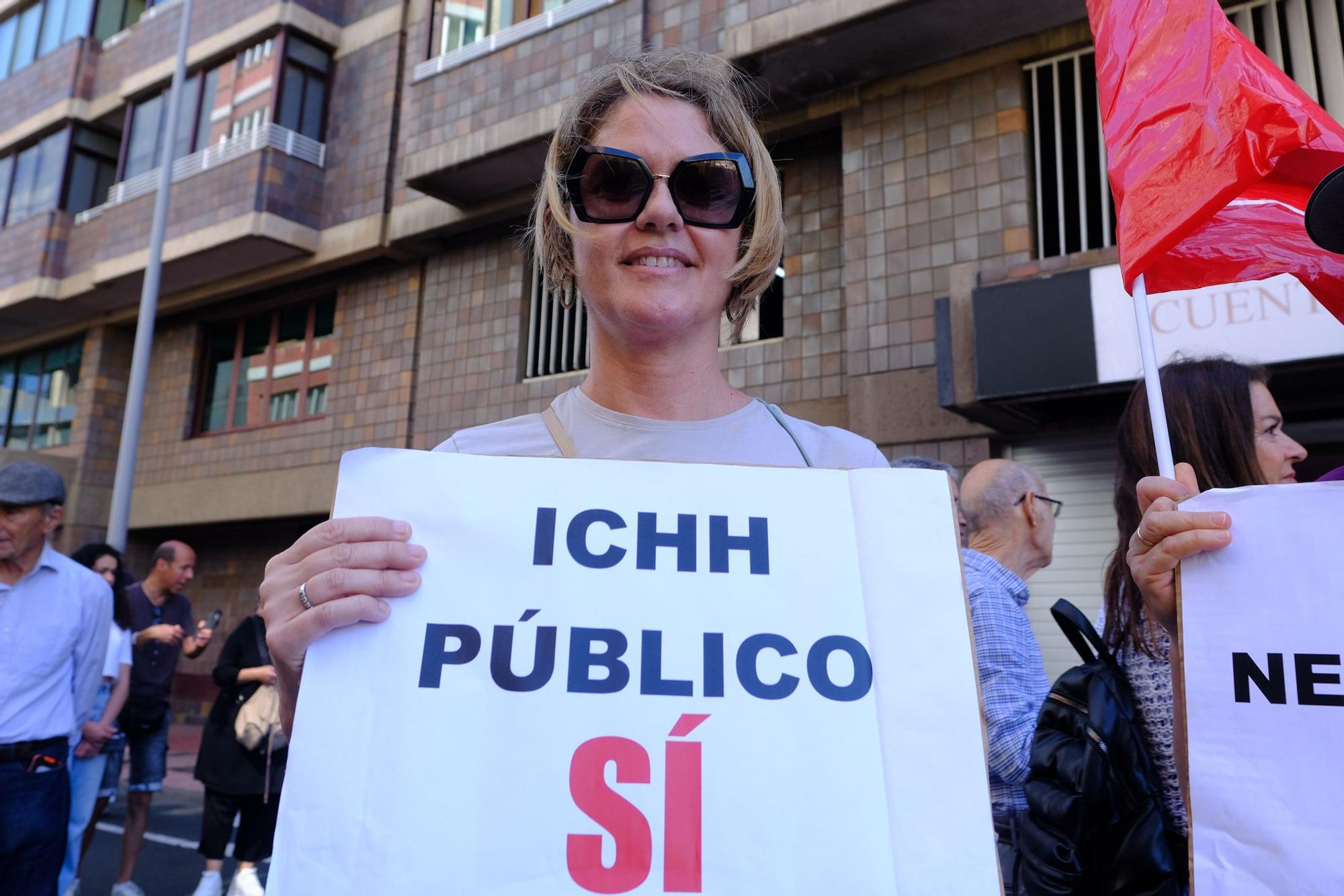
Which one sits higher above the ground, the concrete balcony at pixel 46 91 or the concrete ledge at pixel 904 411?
the concrete balcony at pixel 46 91

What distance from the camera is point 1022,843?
2.20m

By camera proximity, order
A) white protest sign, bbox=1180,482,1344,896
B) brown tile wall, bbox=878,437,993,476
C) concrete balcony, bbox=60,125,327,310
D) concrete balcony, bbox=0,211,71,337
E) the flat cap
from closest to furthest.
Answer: white protest sign, bbox=1180,482,1344,896, the flat cap, brown tile wall, bbox=878,437,993,476, concrete balcony, bbox=60,125,327,310, concrete balcony, bbox=0,211,71,337

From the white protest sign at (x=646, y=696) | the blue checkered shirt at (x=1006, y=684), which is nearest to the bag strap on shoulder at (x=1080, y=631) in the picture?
the blue checkered shirt at (x=1006, y=684)

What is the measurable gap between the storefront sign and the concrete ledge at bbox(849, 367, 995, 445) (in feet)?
4.64

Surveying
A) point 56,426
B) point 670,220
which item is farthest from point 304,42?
point 670,220

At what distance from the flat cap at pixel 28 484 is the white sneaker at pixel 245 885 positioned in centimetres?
229

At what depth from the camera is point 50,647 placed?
4.18 m

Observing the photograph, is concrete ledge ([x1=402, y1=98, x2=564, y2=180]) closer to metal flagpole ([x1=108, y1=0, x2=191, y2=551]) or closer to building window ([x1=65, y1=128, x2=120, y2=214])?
metal flagpole ([x1=108, y1=0, x2=191, y2=551])

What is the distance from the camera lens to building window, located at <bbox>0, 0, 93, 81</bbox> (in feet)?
57.2

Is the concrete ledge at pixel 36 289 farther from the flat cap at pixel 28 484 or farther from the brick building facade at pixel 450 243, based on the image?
the flat cap at pixel 28 484

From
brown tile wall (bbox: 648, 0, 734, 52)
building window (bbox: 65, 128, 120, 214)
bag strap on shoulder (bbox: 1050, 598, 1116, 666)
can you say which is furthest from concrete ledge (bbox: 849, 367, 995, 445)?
building window (bbox: 65, 128, 120, 214)

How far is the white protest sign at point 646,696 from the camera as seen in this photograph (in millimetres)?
1186

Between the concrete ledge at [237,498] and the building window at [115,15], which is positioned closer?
the concrete ledge at [237,498]

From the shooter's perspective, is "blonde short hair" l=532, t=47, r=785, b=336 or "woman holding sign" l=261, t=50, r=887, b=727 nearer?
"woman holding sign" l=261, t=50, r=887, b=727
